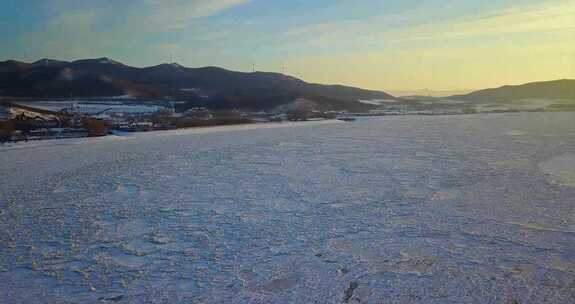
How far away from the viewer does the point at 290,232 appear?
3.87m

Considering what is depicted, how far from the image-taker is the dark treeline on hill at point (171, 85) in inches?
1362

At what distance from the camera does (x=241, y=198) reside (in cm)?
512

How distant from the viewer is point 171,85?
58.3m

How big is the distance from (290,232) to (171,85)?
188 feet

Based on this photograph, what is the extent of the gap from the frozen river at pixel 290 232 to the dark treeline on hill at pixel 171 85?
80.8 ft

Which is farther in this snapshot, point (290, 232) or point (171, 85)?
point (171, 85)

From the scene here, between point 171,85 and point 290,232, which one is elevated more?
point 171,85

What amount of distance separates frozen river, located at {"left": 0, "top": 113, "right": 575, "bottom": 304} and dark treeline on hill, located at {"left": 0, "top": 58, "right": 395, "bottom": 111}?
2463cm

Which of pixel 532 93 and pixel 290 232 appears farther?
pixel 532 93

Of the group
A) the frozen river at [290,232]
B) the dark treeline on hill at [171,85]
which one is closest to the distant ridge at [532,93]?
the dark treeline on hill at [171,85]

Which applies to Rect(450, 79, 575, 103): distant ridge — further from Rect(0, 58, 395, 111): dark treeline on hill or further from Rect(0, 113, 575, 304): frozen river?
Rect(0, 113, 575, 304): frozen river

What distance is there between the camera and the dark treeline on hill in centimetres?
3459

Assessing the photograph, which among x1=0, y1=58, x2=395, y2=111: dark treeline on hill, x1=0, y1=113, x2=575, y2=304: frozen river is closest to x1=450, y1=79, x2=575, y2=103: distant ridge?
x1=0, y1=58, x2=395, y2=111: dark treeline on hill

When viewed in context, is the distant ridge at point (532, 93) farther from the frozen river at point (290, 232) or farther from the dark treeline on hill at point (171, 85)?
the frozen river at point (290, 232)
